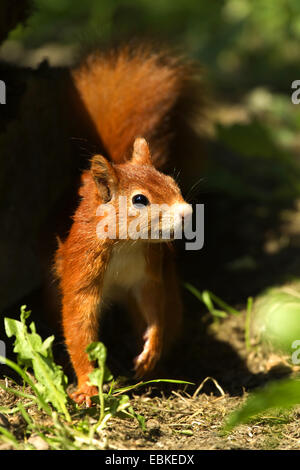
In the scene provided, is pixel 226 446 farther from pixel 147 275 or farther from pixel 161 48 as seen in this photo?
pixel 161 48

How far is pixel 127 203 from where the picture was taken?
274 centimetres

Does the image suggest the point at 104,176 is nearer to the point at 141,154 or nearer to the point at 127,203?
the point at 127,203

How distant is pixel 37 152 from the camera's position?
148 inches

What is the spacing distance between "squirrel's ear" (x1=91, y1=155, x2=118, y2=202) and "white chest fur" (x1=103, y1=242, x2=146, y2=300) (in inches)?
9.4

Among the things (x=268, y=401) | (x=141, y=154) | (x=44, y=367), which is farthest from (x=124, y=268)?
(x=268, y=401)

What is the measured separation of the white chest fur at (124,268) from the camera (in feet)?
9.67

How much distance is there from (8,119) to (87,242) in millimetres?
975

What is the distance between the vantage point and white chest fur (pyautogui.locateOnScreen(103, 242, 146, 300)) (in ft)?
9.67

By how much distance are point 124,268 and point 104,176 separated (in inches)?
19.1

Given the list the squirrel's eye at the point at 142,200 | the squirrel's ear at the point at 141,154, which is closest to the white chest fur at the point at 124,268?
the squirrel's eye at the point at 142,200

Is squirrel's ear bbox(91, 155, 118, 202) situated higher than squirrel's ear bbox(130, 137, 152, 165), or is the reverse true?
squirrel's ear bbox(130, 137, 152, 165)

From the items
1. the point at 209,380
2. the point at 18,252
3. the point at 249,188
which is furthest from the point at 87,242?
the point at 249,188

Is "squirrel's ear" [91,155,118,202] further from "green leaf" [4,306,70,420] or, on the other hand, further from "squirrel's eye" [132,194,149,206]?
"green leaf" [4,306,70,420]

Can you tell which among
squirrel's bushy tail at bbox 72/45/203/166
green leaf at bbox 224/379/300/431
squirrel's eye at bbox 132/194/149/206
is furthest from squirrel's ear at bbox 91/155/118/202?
green leaf at bbox 224/379/300/431
